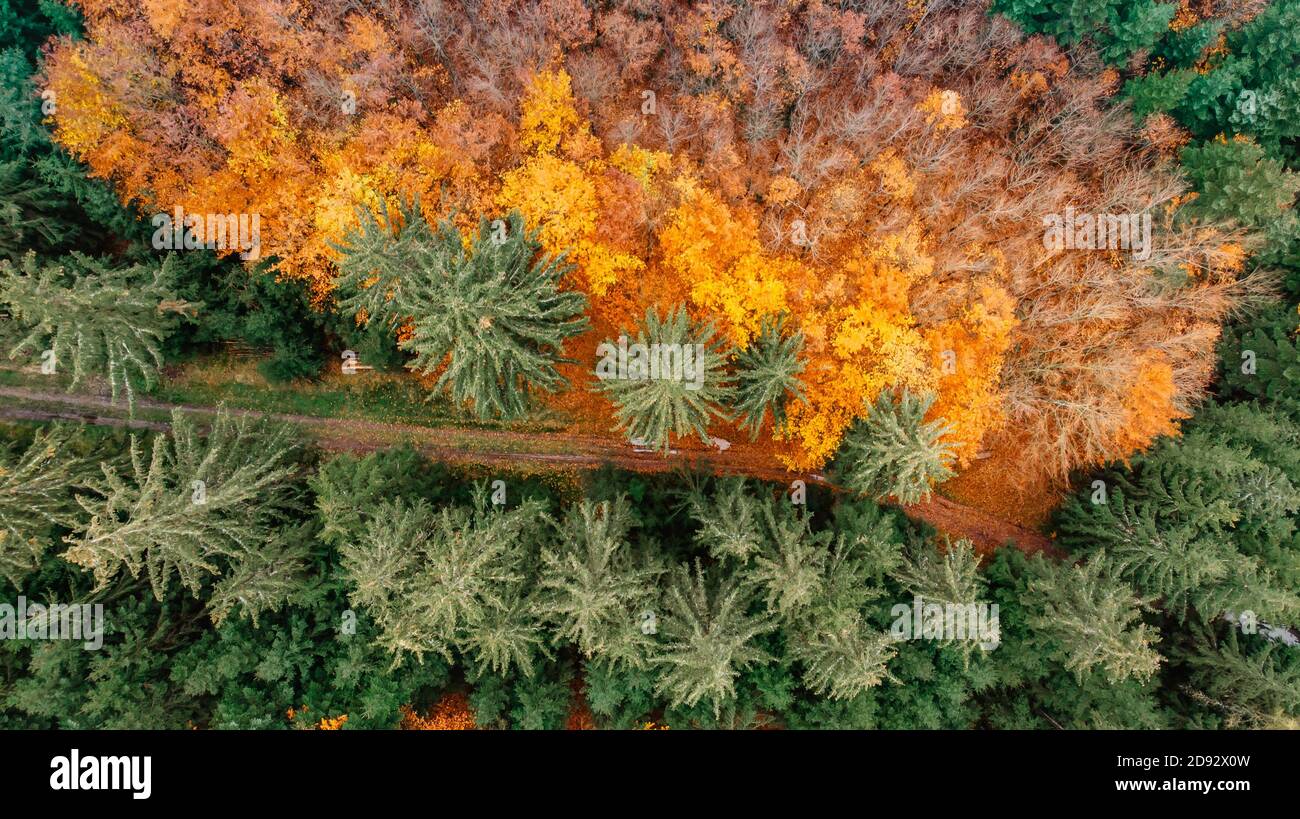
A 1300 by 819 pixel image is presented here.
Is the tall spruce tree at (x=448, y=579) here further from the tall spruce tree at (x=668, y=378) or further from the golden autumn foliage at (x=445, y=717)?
the tall spruce tree at (x=668, y=378)

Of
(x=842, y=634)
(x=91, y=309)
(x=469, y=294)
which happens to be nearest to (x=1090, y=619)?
(x=842, y=634)

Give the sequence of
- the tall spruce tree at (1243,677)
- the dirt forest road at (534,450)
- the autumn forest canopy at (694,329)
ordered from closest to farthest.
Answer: the autumn forest canopy at (694,329)
the tall spruce tree at (1243,677)
the dirt forest road at (534,450)

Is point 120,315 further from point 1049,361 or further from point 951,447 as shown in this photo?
point 1049,361

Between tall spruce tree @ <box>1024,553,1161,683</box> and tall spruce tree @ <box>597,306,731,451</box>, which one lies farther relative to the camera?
tall spruce tree @ <box>1024,553,1161,683</box>

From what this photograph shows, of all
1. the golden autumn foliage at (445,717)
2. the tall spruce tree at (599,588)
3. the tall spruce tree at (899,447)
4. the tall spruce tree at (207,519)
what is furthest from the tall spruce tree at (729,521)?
the tall spruce tree at (207,519)

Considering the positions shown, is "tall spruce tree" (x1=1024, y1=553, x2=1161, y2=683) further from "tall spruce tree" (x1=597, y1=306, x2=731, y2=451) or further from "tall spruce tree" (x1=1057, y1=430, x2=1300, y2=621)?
"tall spruce tree" (x1=597, y1=306, x2=731, y2=451)

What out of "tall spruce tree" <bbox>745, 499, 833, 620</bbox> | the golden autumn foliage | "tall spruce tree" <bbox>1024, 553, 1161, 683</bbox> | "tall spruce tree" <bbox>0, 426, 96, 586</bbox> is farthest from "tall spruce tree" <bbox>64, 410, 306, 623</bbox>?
"tall spruce tree" <bbox>1024, 553, 1161, 683</bbox>

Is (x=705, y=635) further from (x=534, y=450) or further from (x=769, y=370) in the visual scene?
(x=534, y=450)
